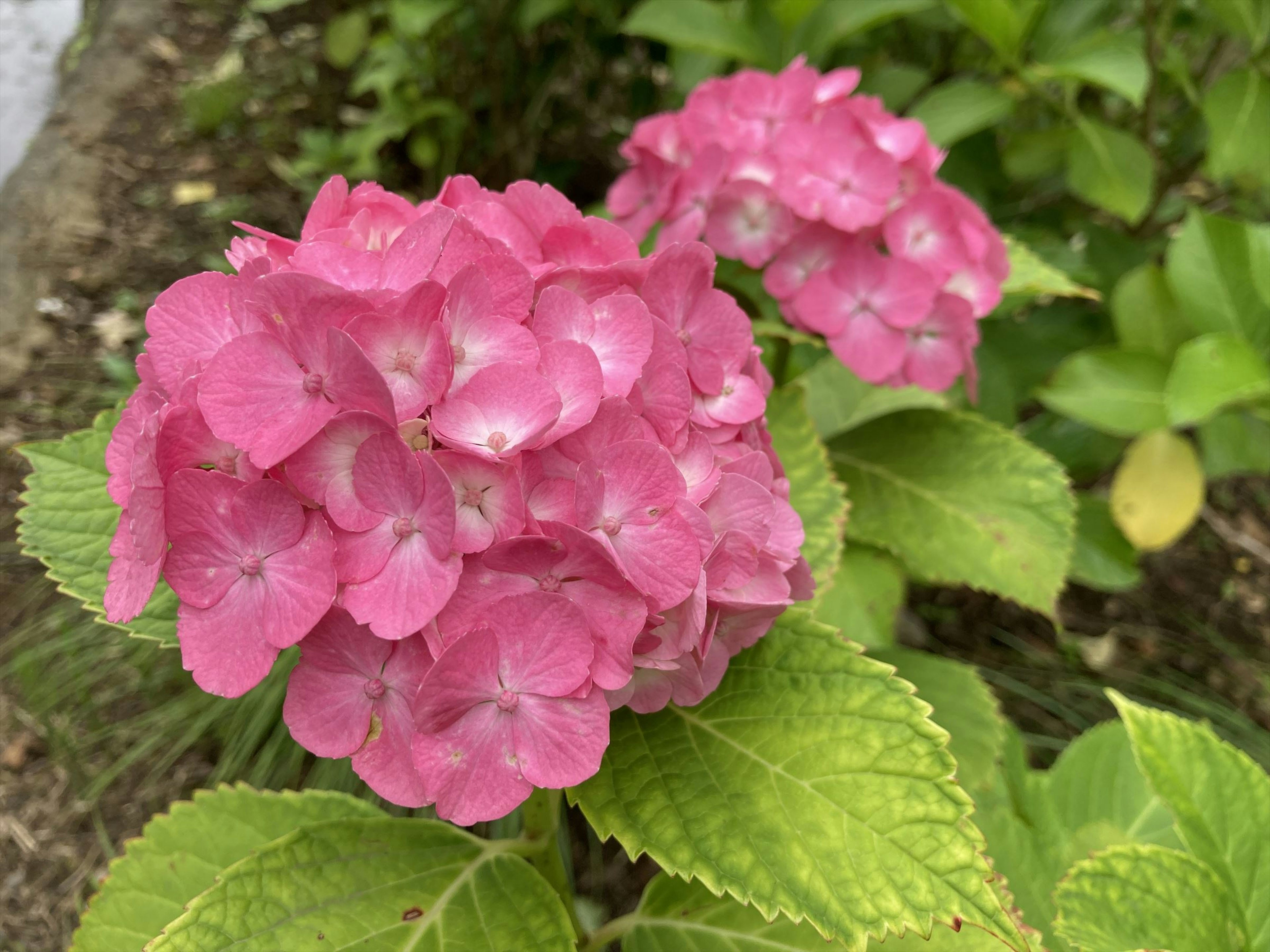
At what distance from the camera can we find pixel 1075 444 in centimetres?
203

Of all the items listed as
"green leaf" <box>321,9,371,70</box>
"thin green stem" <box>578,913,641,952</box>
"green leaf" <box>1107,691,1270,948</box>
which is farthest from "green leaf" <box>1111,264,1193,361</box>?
"green leaf" <box>321,9,371,70</box>

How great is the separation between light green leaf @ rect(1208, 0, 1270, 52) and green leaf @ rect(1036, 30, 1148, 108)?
5.4 inches

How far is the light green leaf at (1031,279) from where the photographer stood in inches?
54.7

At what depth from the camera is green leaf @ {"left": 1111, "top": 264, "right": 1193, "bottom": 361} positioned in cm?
175

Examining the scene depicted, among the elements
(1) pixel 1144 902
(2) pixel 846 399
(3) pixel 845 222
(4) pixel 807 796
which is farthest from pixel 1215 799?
(2) pixel 846 399

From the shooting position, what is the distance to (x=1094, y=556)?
73.7 inches

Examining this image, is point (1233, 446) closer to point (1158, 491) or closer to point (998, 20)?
point (1158, 491)

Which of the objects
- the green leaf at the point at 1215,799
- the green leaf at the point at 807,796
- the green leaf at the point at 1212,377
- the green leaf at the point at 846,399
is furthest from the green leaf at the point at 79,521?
the green leaf at the point at 1212,377

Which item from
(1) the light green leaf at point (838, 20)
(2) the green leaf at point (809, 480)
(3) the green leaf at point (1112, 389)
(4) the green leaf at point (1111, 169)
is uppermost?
(1) the light green leaf at point (838, 20)

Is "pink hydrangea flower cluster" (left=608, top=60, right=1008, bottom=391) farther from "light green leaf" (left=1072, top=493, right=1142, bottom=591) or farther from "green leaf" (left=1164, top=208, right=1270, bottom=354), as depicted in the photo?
"light green leaf" (left=1072, top=493, right=1142, bottom=591)

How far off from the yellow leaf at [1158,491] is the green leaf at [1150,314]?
0.61ft

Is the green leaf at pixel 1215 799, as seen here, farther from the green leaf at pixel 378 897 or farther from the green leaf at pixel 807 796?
the green leaf at pixel 378 897

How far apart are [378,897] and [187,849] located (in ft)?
1.18

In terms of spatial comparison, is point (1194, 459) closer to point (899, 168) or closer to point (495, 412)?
point (899, 168)
